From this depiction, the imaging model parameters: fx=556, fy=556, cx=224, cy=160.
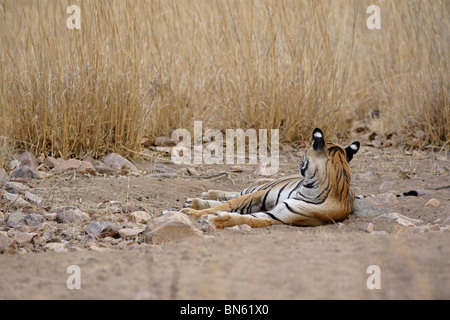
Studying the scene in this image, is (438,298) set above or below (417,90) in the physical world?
below

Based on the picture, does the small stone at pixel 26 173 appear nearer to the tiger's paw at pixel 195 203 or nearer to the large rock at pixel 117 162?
the large rock at pixel 117 162

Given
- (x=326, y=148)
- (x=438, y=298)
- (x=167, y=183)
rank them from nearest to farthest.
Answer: (x=438, y=298), (x=326, y=148), (x=167, y=183)

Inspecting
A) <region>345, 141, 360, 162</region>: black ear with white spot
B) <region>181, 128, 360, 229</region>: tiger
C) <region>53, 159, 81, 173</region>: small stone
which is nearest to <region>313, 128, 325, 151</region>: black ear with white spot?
<region>181, 128, 360, 229</region>: tiger

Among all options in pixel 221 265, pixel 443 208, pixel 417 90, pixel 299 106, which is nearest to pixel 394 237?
pixel 221 265

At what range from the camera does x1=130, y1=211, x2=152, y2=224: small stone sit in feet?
11.7

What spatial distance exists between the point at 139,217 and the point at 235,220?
621mm

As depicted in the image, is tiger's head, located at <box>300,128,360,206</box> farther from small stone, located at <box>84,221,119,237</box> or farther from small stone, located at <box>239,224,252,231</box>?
small stone, located at <box>84,221,119,237</box>

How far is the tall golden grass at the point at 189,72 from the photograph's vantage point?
16.2 ft

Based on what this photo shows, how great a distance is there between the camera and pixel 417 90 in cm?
640

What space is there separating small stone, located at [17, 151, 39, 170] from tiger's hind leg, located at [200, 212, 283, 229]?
1.94 m

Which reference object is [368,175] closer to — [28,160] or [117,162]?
[117,162]

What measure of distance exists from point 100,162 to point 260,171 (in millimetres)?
1480

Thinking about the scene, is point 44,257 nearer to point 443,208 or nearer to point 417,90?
point 443,208

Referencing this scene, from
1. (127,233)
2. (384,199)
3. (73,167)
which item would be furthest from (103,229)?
(384,199)
